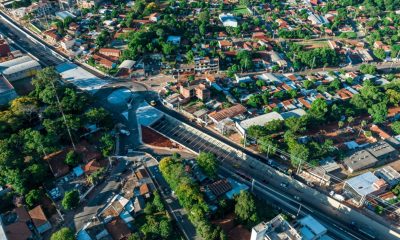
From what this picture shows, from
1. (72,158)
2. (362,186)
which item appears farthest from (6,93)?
(362,186)

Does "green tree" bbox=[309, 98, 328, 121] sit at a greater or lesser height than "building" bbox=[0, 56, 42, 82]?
lesser

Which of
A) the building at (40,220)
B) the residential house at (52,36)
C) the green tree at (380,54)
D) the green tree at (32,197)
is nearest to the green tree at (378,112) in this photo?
the green tree at (380,54)

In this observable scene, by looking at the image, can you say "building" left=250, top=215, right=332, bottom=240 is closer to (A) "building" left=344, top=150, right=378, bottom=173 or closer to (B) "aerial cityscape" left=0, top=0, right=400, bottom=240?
(B) "aerial cityscape" left=0, top=0, right=400, bottom=240

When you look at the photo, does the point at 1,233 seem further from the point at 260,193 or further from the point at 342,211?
the point at 342,211

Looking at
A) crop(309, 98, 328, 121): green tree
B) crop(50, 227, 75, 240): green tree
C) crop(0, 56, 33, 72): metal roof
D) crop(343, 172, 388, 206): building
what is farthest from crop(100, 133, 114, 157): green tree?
crop(343, 172, 388, 206): building

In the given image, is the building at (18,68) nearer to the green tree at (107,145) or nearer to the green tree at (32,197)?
the green tree at (107,145)

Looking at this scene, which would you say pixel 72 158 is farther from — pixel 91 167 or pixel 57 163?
pixel 91 167
